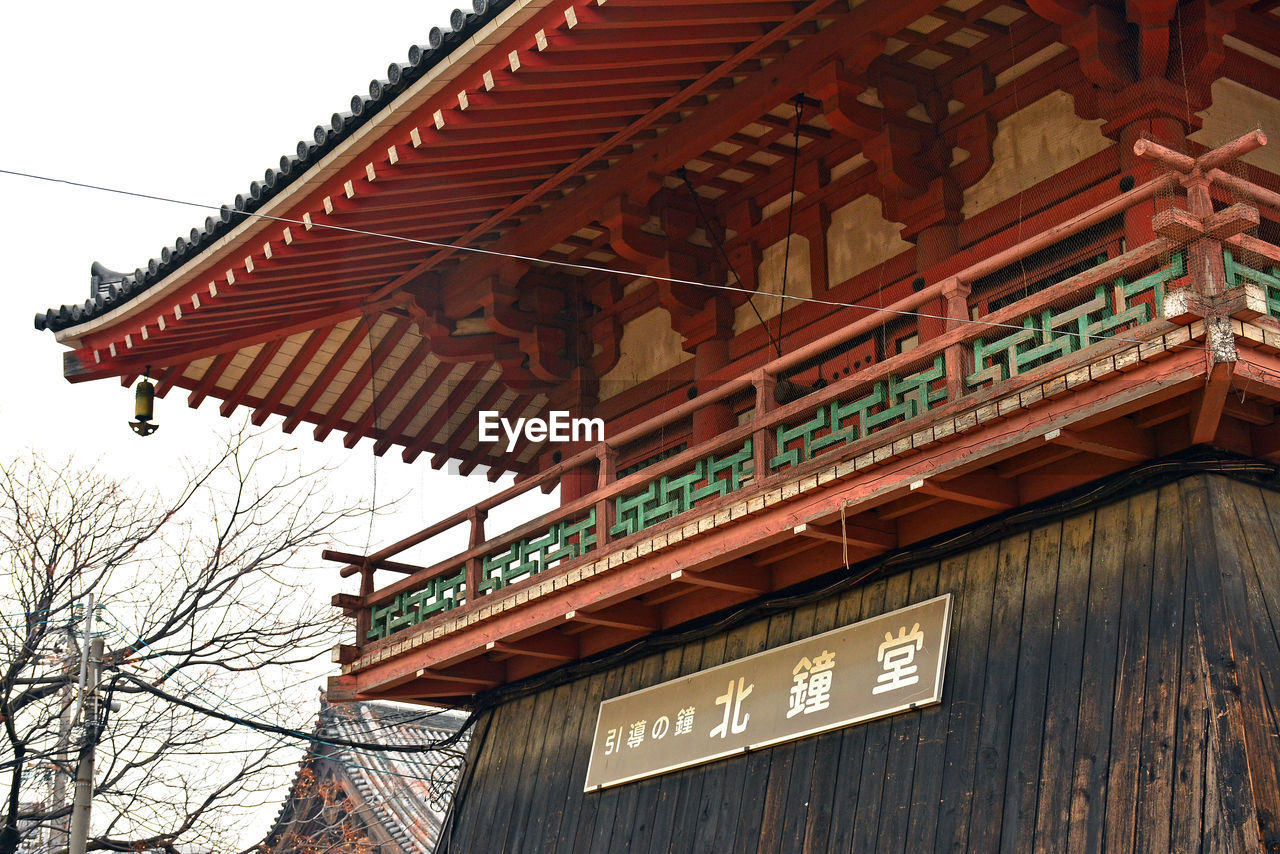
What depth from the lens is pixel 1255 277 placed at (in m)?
7.55

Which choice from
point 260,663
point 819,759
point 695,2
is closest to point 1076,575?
point 819,759

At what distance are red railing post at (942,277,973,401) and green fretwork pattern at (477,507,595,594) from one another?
123 inches

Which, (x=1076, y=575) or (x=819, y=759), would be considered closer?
(x=1076, y=575)

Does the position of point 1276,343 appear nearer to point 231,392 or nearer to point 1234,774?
point 1234,774

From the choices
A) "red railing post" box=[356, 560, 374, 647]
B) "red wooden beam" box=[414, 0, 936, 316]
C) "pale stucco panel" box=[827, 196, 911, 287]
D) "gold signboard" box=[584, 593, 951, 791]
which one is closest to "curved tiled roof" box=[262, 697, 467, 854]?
"red railing post" box=[356, 560, 374, 647]

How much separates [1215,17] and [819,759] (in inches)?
198

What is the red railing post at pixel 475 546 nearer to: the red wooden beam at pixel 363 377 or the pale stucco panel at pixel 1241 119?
the red wooden beam at pixel 363 377

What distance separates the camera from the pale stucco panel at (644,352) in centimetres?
1268

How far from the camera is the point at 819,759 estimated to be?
30.3 ft

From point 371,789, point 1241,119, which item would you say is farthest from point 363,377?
point 371,789

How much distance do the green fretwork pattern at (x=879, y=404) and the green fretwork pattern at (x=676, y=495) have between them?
414 mm

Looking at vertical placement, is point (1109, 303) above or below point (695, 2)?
below

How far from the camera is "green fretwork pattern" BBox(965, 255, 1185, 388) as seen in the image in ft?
24.9

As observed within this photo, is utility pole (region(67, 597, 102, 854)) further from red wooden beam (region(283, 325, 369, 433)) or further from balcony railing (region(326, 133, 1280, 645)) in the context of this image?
red wooden beam (region(283, 325, 369, 433))
